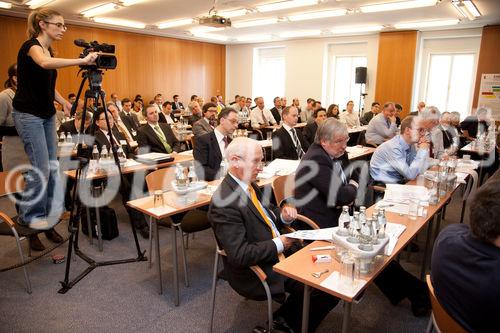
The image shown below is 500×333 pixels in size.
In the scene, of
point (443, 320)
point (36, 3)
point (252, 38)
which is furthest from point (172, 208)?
point (252, 38)

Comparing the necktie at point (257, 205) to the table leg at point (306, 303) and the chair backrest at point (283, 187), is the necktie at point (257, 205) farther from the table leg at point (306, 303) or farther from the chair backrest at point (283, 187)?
the chair backrest at point (283, 187)

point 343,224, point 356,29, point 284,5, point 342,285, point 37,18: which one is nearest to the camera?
point 342,285

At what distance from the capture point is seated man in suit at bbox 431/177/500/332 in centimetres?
127

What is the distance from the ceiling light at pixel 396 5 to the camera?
22.5ft

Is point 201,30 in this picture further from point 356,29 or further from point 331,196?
point 331,196

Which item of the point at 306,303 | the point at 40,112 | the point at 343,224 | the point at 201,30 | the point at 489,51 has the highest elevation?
the point at 201,30

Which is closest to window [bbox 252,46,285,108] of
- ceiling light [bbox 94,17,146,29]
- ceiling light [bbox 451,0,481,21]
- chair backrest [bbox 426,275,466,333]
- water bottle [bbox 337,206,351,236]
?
ceiling light [bbox 94,17,146,29]

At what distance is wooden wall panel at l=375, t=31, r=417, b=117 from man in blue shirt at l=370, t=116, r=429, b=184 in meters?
7.90

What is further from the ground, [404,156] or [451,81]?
[451,81]

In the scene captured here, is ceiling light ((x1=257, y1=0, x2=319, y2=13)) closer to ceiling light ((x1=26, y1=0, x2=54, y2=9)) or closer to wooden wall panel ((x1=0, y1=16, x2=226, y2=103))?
ceiling light ((x1=26, y1=0, x2=54, y2=9))

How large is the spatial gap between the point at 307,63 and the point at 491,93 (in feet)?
18.4

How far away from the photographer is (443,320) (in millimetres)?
1428

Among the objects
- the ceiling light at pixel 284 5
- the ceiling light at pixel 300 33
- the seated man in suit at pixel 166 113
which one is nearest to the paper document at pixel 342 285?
the ceiling light at pixel 284 5

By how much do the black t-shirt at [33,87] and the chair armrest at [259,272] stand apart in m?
2.09
